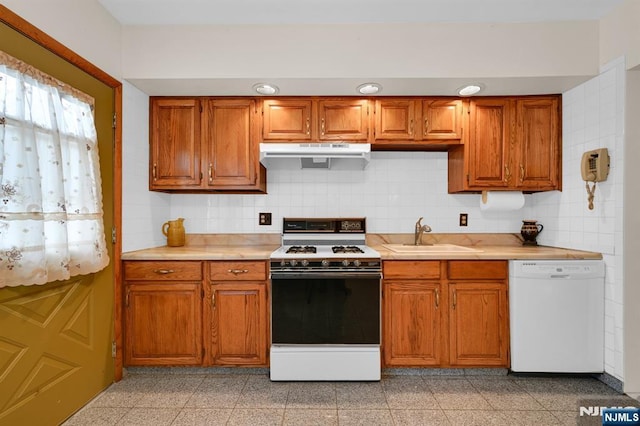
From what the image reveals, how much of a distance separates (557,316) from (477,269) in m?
0.62

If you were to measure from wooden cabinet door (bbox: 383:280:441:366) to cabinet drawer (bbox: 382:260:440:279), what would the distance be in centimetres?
5

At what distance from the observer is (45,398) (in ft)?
5.79

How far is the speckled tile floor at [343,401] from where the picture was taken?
6.28 feet

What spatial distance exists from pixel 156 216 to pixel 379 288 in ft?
6.53

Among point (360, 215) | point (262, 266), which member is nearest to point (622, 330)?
point (360, 215)

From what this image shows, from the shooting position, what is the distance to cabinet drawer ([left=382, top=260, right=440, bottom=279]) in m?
2.39

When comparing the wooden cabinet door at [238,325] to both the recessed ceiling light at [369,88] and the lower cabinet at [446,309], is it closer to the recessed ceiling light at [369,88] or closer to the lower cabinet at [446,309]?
the lower cabinet at [446,309]

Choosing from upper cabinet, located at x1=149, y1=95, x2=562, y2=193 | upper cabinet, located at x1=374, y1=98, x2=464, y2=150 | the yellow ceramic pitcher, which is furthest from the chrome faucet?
the yellow ceramic pitcher

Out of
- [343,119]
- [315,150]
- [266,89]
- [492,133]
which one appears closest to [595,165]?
[492,133]

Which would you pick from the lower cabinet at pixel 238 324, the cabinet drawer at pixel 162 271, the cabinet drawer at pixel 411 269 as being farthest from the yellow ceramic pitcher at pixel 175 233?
the cabinet drawer at pixel 411 269

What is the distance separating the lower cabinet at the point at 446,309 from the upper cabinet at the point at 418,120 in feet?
3.33

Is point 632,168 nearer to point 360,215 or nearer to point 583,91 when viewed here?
point 583,91

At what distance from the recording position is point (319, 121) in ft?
8.78

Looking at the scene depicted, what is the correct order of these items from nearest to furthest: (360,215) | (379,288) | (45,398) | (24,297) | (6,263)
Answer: (6,263) < (24,297) < (45,398) < (379,288) < (360,215)
